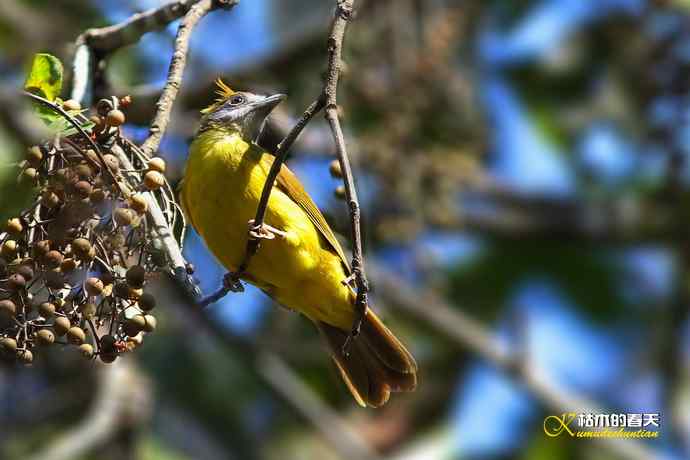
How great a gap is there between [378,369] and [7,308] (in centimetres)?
180

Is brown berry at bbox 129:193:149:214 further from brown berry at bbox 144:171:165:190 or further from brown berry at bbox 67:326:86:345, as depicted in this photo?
brown berry at bbox 67:326:86:345

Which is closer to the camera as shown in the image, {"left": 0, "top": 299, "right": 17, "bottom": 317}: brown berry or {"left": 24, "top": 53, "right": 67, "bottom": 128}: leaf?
{"left": 0, "top": 299, "right": 17, "bottom": 317}: brown berry

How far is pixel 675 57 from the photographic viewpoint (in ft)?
18.2

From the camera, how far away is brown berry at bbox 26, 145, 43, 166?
2014 millimetres

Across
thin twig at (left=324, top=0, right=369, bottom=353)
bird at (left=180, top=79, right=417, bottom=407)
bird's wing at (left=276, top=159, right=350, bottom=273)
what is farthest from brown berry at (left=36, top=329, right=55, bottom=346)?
bird's wing at (left=276, top=159, right=350, bottom=273)

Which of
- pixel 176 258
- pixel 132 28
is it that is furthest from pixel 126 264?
pixel 132 28

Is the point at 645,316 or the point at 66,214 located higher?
the point at 645,316

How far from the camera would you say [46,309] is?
6.44 ft

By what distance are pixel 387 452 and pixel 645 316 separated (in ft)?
7.77

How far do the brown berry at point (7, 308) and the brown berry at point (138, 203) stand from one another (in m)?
0.31

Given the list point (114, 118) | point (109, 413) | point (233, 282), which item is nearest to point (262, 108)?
point (233, 282)

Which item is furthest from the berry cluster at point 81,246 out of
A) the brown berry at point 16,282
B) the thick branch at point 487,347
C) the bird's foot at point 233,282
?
the thick branch at point 487,347

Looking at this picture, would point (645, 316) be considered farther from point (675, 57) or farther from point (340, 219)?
point (340, 219)

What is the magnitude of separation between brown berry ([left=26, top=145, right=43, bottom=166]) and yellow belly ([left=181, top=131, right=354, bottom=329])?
1.33 meters
